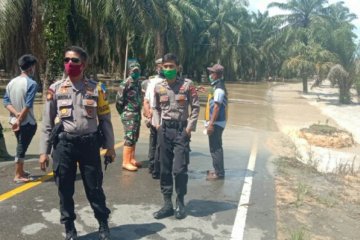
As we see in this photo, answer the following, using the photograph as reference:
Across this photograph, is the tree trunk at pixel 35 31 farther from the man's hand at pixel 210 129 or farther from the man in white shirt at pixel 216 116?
the man's hand at pixel 210 129

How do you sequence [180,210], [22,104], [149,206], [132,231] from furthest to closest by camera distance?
[22,104] < [149,206] < [180,210] < [132,231]

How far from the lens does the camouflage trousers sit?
6895 millimetres

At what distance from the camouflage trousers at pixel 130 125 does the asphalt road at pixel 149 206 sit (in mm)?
545

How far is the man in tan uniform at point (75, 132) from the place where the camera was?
391cm

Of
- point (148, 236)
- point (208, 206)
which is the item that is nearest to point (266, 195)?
point (208, 206)

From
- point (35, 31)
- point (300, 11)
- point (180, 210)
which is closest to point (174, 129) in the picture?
point (180, 210)

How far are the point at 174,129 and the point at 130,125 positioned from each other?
203 cm

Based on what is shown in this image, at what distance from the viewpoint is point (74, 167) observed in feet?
13.3

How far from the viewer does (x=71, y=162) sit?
4000 millimetres

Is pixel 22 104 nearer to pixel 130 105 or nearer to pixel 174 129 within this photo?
pixel 130 105

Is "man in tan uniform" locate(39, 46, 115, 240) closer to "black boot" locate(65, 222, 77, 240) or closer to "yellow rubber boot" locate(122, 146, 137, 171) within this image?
"black boot" locate(65, 222, 77, 240)

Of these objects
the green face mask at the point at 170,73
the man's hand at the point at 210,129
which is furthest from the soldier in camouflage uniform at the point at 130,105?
the green face mask at the point at 170,73

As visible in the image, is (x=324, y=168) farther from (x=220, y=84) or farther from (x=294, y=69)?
(x=294, y=69)

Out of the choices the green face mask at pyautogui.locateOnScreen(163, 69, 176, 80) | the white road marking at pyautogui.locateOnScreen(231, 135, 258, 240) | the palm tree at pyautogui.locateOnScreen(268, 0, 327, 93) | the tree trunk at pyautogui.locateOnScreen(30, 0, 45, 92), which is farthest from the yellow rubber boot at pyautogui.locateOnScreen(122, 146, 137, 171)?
the palm tree at pyautogui.locateOnScreen(268, 0, 327, 93)
